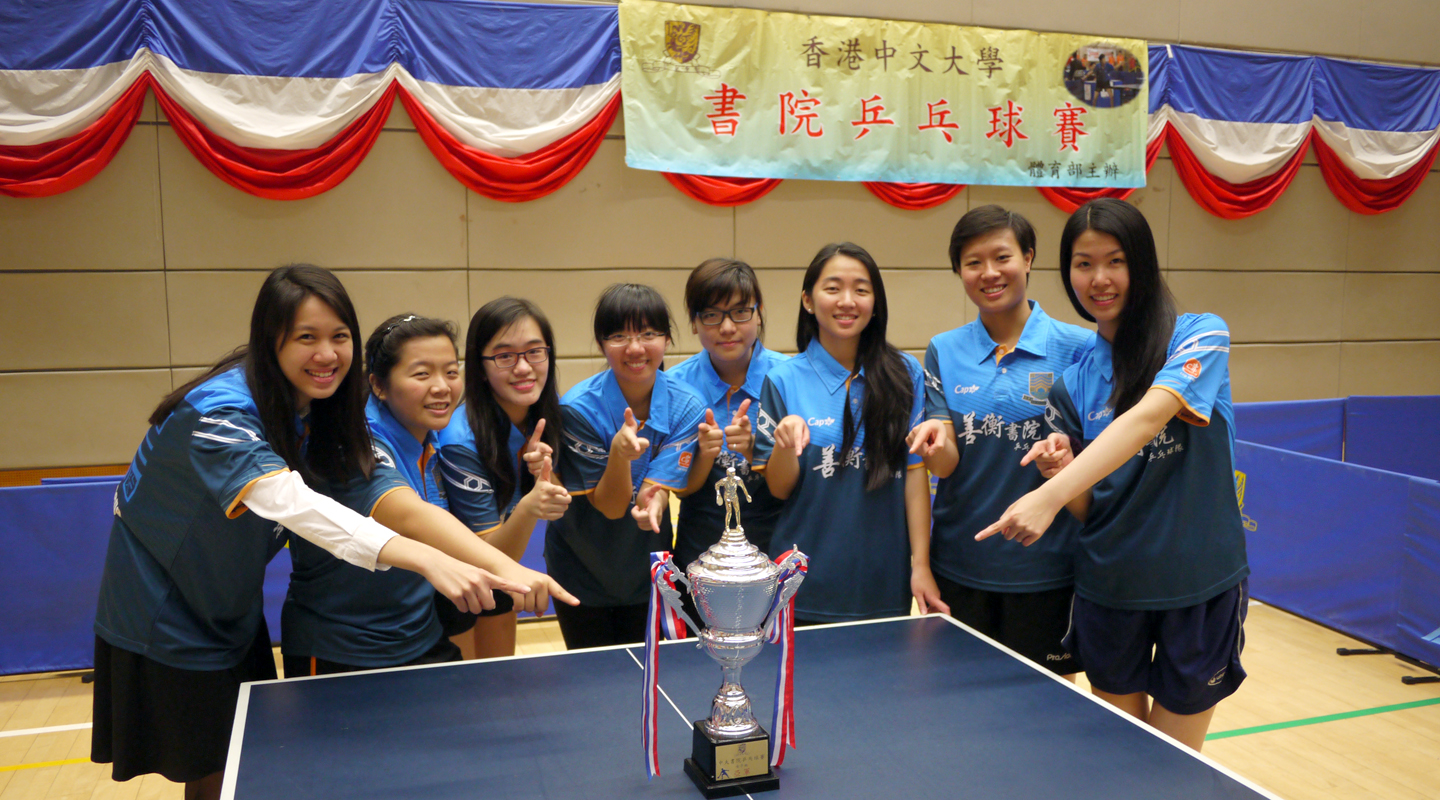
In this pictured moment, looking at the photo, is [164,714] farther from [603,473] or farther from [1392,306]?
[1392,306]

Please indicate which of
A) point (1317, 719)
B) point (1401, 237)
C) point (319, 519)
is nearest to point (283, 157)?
point (319, 519)

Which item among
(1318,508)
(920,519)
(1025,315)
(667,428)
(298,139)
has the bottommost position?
(1318,508)

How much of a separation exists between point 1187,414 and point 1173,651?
1.80ft

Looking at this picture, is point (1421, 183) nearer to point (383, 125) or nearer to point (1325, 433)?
point (1325, 433)

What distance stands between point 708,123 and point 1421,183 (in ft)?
20.2

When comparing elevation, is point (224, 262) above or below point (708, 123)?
below

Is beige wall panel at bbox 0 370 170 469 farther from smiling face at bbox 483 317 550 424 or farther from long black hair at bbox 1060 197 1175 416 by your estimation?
long black hair at bbox 1060 197 1175 416

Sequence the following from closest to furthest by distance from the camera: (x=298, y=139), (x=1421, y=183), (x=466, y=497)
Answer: (x=466, y=497) → (x=298, y=139) → (x=1421, y=183)

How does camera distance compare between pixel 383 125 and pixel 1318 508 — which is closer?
pixel 1318 508

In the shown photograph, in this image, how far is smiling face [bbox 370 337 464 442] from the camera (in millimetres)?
2369

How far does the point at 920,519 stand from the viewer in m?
2.54

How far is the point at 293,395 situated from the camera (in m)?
2.08

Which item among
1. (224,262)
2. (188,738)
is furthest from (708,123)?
(188,738)

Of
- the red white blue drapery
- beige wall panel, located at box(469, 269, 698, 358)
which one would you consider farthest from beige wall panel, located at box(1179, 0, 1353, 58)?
beige wall panel, located at box(469, 269, 698, 358)
